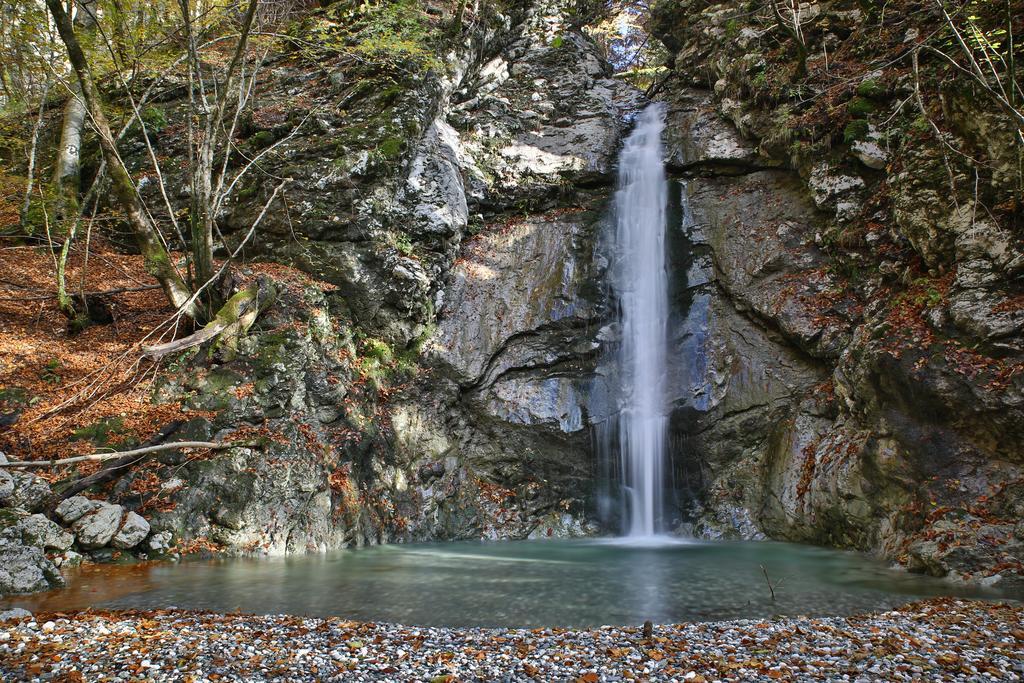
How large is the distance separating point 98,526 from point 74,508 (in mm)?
350

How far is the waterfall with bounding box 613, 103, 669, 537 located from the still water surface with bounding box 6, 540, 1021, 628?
7.46ft

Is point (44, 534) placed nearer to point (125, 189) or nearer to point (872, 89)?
point (125, 189)

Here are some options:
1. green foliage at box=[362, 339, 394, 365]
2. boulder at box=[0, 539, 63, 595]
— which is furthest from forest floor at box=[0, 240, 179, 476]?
green foliage at box=[362, 339, 394, 365]

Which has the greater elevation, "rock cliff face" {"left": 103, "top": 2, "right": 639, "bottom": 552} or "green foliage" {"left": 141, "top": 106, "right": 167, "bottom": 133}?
"green foliage" {"left": 141, "top": 106, "right": 167, "bottom": 133}

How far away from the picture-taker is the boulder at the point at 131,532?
Result: 641 cm

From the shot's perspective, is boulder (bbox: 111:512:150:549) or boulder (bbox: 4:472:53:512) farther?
boulder (bbox: 111:512:150:549)

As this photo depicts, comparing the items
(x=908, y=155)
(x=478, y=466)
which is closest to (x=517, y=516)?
(x=478, y=466)

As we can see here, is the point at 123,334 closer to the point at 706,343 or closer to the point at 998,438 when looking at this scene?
the point at 706,343

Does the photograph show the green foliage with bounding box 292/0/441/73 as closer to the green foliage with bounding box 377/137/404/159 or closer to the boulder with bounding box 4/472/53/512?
the green foliage with bounding box 377/137/404/159

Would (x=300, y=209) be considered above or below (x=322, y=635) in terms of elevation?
above

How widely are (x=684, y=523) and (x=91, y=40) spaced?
44.8 ft

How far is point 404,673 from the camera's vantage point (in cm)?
344

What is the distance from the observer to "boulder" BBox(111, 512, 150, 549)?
6414 millimetres

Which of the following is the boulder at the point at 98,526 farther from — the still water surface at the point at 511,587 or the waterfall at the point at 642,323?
the waterfall at the point at 642,323
